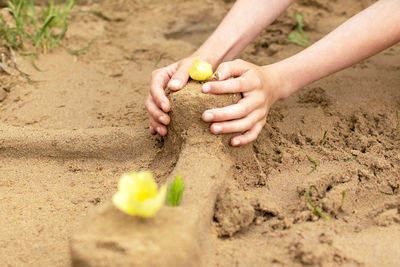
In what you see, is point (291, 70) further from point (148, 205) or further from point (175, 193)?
point (148, 205)

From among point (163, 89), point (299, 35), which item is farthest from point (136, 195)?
point (299, 35)

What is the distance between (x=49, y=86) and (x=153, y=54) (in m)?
0.66

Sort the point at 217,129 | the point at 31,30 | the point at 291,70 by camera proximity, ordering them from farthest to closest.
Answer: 1. the point at 31,30
2. the point at 291,70
3. the point at 217,129

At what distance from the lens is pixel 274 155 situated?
71.6 inches

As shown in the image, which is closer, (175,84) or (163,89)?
(175,84)

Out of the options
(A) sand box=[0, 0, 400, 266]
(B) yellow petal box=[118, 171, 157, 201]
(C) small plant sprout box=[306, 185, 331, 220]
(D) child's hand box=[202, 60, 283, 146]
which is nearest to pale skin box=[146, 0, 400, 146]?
(D) child's hand box=[202, 60, 283, 146]

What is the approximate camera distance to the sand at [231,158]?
1.44 meters

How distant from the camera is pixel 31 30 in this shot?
112 inches

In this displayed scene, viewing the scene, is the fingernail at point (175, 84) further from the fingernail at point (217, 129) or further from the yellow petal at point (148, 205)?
the yellow petal at point (148, 205)

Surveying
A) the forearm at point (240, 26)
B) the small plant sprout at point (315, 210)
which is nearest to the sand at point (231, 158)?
the small plant sprout at point (315, 210)

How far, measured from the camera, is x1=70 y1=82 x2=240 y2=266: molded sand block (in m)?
1.13

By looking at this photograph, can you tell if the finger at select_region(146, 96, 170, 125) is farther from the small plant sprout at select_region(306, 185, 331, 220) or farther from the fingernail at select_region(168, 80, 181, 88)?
the small plant sprout at select_region(306, 185, 331, 220)

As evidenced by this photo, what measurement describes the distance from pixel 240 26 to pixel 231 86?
0.61 meters

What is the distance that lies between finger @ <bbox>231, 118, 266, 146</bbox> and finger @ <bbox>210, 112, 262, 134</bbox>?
0.09 ft
